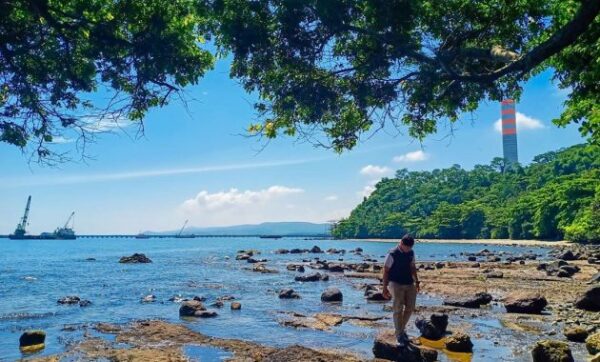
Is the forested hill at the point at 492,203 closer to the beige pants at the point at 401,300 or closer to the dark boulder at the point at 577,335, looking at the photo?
the dark boulder at the point at 577,335

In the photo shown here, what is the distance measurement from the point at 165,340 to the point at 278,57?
882cm

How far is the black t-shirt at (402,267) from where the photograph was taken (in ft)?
34.7

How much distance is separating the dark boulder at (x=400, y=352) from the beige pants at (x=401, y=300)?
415 millimetres

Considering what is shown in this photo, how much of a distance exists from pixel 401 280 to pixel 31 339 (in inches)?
416

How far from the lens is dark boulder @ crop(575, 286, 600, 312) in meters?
16.3

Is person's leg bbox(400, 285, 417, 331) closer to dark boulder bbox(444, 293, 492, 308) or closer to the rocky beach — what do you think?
the rocky beach

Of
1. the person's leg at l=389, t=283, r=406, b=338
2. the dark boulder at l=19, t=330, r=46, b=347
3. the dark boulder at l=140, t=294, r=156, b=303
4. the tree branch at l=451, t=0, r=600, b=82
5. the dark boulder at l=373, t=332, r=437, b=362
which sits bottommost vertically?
the dark boulder at l=140, t=294, r=156, b=303

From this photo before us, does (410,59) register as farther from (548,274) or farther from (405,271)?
(548,274)

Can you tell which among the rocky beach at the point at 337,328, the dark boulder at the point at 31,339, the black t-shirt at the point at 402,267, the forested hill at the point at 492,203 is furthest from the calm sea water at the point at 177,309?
the forested hill at the point at 492,203

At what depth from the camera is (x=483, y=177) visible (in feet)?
514

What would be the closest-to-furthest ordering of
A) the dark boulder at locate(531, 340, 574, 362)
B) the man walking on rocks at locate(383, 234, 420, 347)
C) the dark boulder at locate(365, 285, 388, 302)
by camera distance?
A: the dark boulder at locate(531, 340, 574, 362) < the man walking on rocks at locate(383, 234, 420, 347) < the dark boulder at locate(365, 285, 388, 302)

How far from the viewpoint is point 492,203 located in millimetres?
125125

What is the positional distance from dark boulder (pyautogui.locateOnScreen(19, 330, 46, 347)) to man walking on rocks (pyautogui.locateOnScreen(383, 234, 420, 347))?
10099 millimetres

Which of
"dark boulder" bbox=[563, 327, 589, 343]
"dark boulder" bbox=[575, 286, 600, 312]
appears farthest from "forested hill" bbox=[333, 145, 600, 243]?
"dark boulder" bbox=[563, 327, 589, 343]
